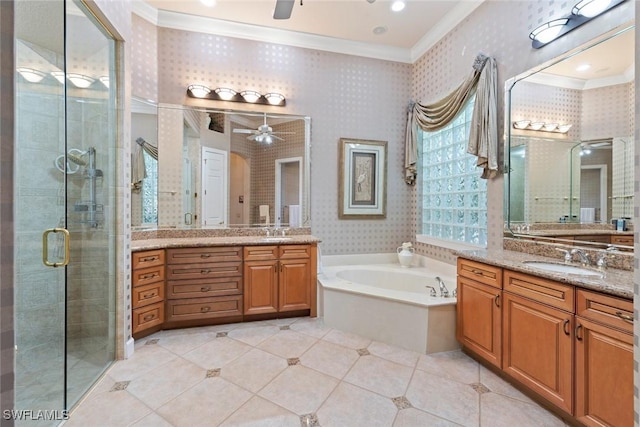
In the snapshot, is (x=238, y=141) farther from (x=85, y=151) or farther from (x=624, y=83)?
(x=624, y=83)

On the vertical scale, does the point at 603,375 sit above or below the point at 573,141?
below

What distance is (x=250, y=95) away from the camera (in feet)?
11.3

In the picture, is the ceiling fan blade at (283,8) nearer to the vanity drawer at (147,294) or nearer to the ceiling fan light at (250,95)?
the ceiling fan light at (250,95)

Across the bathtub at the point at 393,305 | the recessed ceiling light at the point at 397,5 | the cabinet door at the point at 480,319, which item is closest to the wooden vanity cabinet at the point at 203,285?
the bathtub at the point at 393,305

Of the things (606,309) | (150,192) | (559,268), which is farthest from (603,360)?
(150,192)

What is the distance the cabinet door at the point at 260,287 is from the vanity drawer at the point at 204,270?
0.13 metres

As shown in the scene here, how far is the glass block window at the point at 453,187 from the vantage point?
3.04 m

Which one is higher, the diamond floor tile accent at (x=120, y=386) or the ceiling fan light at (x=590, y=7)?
the ceiling fan light at (x=590, y=7)

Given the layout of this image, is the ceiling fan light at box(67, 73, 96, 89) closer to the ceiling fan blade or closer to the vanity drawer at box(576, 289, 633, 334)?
the ceiling fan blade

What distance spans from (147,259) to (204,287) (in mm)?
598

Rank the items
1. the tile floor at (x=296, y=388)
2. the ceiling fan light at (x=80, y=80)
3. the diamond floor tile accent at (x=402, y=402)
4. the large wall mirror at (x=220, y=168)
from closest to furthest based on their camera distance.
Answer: the tile floor at (x=296, y=388) < the diamond floor tile accent at (x=402, y=402) < the ceiling fan light at (x=80, y=80) < the large wall mirror at (x=220, y=168)

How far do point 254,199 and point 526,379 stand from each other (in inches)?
118

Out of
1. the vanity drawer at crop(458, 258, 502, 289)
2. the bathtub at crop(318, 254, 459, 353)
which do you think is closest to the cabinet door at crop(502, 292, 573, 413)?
the vanity drawer at crop(458, 258, 502, 289)

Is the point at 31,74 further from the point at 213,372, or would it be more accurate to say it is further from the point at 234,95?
the point at 213,372
